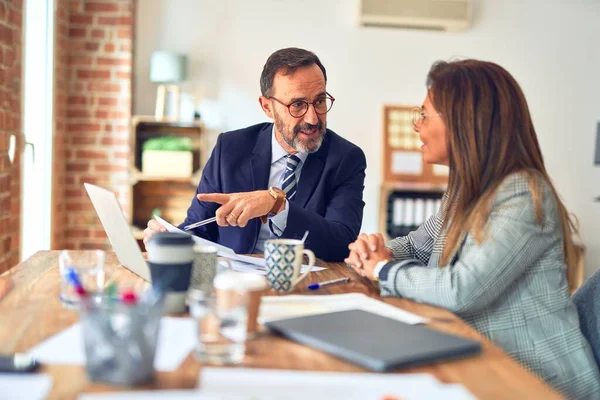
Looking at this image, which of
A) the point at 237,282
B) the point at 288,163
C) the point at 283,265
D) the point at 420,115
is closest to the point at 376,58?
the point at 288,163

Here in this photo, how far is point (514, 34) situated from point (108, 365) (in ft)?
15.6

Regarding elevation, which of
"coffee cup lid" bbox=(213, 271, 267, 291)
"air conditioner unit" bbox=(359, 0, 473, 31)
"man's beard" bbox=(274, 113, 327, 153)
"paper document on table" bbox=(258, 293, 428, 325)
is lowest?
"paper document on table" bbox=(258, 293, 428, 325)

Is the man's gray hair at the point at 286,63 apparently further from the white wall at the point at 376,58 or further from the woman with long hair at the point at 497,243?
the white wall at the point at 376,58

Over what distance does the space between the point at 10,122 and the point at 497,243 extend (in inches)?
99.2

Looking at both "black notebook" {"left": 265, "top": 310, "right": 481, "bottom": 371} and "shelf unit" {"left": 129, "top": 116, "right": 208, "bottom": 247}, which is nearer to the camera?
"black notebook" {"left": 265, "top": 310, "right": 481, "bottom": 371}

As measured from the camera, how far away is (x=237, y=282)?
110 cm

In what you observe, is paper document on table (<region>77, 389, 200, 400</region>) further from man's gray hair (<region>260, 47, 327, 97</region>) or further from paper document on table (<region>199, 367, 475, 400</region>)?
man's gray hair (<region>260, 47, 327, 97</region>)

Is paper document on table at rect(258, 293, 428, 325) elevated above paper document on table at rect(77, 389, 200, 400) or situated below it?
below

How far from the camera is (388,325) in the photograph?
1175mm

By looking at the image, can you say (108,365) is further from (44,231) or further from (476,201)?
(44,231)

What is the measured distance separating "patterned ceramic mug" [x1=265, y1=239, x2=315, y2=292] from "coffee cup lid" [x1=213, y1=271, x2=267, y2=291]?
13.4 inches

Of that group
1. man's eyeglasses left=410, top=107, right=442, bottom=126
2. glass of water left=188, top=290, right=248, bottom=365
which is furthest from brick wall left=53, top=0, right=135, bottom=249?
glass of water left=188, top=290, right=248, bottom=365

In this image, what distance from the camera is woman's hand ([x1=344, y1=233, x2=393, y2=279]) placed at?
1.59 metres

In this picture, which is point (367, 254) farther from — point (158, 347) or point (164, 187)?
point (164, 187)
